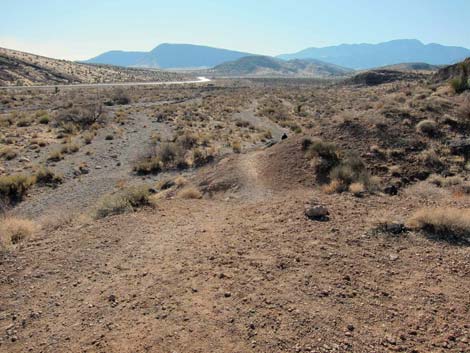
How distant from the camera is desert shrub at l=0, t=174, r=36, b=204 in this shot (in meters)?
14.7

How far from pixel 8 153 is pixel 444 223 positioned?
20.7m

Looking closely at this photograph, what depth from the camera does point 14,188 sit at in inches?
595

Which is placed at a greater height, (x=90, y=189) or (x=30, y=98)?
(x=30, y=98)

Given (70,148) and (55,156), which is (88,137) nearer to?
(70,148)

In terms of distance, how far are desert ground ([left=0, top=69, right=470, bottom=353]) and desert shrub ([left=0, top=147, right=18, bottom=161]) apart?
158 inches

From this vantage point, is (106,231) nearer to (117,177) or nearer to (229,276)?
(229,276)

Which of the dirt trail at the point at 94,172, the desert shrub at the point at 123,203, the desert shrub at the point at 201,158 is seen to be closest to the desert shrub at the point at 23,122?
the dirt trail at the point at 94,172

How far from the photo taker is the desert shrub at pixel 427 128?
1437 centimetres

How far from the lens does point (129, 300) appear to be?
6.04m

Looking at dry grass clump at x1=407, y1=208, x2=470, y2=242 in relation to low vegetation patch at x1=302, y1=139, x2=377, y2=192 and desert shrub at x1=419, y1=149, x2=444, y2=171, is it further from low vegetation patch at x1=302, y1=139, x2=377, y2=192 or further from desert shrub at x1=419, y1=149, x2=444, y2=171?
desert shrub at x1=419, y1=149, x2=444, y2=171

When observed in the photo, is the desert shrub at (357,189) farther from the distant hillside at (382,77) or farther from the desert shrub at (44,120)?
the distant hillside at (382,77)

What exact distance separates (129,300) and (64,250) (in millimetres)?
2896

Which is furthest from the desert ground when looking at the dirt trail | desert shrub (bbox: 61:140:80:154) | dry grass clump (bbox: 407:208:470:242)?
desert shrub (bbox: 61:140:80:154)

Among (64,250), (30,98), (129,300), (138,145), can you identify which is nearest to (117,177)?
(138,145)
